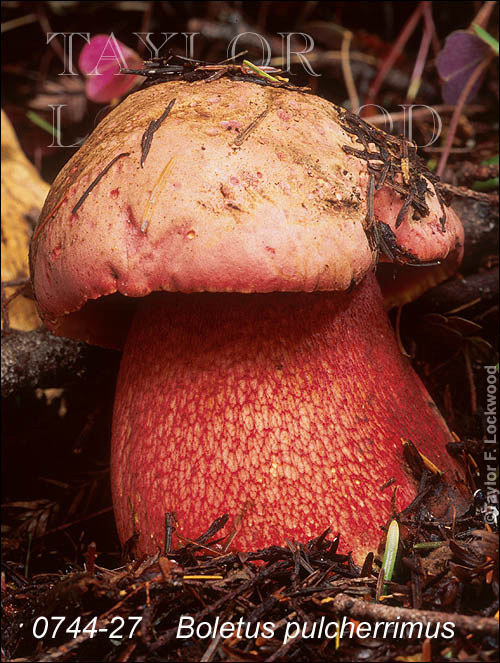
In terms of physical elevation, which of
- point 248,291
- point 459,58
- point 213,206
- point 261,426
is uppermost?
point 459,58

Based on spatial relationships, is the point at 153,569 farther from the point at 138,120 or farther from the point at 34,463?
the point at 34,463

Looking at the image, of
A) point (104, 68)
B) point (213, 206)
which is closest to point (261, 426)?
point (213, 206)

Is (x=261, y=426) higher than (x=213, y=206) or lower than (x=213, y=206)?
lower

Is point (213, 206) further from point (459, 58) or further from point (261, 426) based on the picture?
point (459, 58)

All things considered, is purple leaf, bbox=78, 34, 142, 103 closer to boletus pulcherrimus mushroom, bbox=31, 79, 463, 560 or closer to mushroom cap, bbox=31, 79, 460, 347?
boletus pulcherrimus mushroom, bbox=31, 79, 463, 560

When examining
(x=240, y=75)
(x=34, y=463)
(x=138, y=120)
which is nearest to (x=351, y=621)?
(x=138, y=120)

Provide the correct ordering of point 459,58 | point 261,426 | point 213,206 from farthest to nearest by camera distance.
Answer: point 459,58 < point 261,426 < point 213,206
